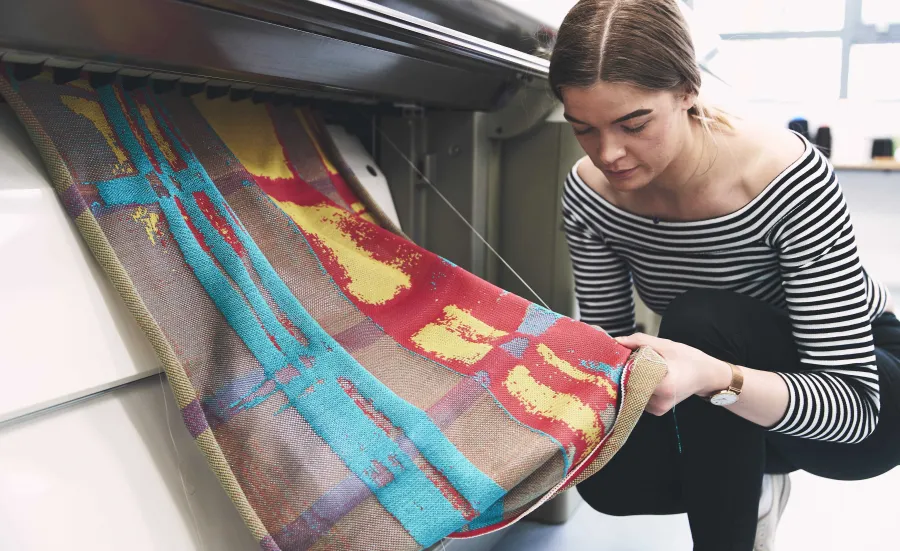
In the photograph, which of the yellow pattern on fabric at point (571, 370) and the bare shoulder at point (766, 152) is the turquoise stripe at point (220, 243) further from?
the bare shoulder at point (766, 152)

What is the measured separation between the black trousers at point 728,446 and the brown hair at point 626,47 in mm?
268

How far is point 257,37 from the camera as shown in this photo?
0.61 meters

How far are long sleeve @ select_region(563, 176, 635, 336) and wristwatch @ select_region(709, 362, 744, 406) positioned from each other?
0.26 metres

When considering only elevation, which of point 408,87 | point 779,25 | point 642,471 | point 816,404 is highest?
point 408,87

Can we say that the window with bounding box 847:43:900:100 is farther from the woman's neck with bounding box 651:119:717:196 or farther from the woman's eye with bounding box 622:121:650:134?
the woman's eye with bounding box 622:121:650:134

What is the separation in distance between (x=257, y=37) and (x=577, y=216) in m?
0.49

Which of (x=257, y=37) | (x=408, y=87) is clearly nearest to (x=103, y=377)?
(x=257, y=37)

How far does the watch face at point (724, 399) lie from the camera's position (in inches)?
27.0

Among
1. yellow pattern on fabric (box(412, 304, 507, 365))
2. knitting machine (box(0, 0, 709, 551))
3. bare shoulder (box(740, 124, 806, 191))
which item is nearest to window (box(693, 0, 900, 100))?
bare shoulder (box(740, 124, 806, 191))

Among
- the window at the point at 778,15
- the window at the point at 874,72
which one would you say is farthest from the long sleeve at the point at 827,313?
the window at the point at 874,72

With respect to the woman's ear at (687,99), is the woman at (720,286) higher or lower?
lower

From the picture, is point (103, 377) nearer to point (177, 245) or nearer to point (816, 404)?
point (177, 245)

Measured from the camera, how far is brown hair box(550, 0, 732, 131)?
66 cm

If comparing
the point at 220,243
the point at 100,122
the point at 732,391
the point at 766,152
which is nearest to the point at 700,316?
the point at 732,391
